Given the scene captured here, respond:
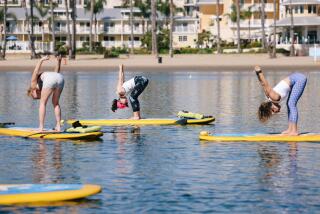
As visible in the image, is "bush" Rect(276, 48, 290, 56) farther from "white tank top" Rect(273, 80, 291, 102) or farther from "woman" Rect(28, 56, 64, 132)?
"white tank top" Rect(273, 80, 291, 102)

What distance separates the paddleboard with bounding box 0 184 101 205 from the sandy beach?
6299 cm

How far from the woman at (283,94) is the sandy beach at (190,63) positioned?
2164 inches

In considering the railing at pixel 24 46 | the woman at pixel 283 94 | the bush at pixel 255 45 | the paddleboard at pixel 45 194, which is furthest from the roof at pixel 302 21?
the paddleboard at pixel 45 194

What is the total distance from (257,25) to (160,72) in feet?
188

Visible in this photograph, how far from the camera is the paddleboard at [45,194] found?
1452 centimetres

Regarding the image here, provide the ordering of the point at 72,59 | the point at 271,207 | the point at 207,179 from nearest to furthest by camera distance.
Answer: the point at 271,207 < the point at 207,179 < the point at 72,59

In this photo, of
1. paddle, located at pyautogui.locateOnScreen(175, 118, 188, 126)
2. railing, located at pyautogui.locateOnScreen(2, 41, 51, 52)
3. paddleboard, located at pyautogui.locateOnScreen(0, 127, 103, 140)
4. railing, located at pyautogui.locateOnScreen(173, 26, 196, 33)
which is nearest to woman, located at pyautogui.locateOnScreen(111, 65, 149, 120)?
paddle, located at pyautogui.locateOnScreen(175, 118, 188, 126)

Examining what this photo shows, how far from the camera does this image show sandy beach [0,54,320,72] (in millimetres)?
80438

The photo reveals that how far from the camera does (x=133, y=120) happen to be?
89.0ft

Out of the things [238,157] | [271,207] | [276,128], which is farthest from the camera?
[276,128]

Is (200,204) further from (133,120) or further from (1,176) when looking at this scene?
(133,120)

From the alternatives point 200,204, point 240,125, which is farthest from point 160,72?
point 200,204

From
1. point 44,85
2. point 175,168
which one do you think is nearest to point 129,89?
point 44,85

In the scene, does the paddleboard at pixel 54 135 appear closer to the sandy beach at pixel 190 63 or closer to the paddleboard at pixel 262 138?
the paddleboard at pixel 262 138
